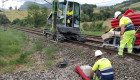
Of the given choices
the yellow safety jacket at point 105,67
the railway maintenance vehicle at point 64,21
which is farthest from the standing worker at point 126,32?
the railway maintenance vehicle at point 64,21

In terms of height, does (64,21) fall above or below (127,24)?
above

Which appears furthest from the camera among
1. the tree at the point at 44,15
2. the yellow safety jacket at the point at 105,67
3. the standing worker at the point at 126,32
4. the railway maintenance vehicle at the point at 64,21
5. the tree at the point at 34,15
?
the tree at the point at 34,15

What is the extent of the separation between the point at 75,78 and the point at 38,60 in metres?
2.47

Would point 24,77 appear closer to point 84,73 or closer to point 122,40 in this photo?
point 84,73

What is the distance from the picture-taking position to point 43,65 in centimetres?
586

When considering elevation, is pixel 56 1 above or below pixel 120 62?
above

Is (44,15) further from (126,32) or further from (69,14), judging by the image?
(126,32)

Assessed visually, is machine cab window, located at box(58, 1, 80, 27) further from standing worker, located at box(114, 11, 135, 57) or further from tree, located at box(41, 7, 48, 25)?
tree, located at box(41, 7, 48, 25)

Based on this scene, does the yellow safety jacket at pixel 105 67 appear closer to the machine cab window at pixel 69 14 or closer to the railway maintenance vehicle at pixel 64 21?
the railway maintenance vehicle at pixel 64 21

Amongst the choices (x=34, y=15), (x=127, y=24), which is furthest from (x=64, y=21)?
(x=34, y=15)

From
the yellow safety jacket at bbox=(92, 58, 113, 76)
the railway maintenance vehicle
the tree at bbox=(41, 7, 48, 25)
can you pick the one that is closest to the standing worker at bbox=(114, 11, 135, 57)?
the yellow safety jacket at bbox=(92, 58, 113, 76)

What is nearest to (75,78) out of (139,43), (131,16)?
(139,43)

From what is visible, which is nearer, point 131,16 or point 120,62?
point 120,62

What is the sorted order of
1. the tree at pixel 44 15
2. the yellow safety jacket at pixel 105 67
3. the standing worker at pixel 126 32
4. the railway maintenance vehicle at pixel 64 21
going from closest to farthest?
the yellow safety jacket at pixel 105 67
the standing worker at pixel 126 32
the railway maintenance vehicle at pixel 64 21
the tree at pixel 44 15
